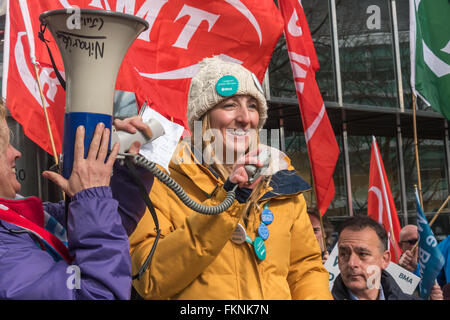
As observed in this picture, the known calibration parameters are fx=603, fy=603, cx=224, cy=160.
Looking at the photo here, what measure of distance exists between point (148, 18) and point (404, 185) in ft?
26.7

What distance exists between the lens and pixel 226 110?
8.23 ft

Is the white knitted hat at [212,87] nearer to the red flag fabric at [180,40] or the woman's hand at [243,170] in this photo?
the woman's hand at [243,170]

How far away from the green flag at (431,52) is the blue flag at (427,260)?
8.55ft

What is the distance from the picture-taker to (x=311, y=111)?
5.32 m

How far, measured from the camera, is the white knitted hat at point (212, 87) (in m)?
2.51

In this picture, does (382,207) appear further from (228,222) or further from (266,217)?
(228,222)

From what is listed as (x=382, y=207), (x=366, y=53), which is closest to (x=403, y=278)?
(x=382, y=207)

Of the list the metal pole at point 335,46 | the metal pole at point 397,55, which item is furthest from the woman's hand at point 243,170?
the metal pole at point 397,55

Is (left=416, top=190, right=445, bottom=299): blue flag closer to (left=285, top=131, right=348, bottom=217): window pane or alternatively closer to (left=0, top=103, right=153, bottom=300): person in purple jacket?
(left=0, top=103, right=153, bottom=300): person in purple jacket

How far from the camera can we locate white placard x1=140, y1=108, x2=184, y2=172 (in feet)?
6.41

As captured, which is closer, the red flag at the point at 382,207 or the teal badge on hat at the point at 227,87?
the teal badge on hat at the point at 227,87

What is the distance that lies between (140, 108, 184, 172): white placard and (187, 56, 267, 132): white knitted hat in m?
0.39

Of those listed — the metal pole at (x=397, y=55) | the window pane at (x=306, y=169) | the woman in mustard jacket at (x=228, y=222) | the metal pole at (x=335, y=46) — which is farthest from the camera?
→ the metal pole at (x=397, y=55)

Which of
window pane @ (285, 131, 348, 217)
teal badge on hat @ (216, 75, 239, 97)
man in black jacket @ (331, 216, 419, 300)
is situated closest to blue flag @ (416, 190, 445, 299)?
man in black jacket @ (331, 216, 419, 300)
